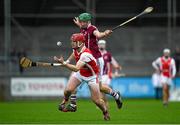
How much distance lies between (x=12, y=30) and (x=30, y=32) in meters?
1.11

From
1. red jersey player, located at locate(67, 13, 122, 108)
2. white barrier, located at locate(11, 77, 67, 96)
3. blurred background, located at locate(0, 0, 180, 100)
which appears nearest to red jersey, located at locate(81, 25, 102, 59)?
red jersey player, located at locate(67, 13, 122, 108)

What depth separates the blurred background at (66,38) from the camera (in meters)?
38.1

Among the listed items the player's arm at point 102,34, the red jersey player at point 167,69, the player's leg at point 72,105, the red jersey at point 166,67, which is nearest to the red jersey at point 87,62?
the player's arm at point 102,34

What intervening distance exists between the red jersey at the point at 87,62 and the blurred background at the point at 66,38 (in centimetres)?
1883

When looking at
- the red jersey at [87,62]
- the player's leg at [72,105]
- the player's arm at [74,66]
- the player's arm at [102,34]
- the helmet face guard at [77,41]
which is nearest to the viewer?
the player's arm at [74,66]

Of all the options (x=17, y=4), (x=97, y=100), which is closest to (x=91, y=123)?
(x=97, y=100)

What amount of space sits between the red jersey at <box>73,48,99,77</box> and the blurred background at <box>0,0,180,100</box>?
1883cm

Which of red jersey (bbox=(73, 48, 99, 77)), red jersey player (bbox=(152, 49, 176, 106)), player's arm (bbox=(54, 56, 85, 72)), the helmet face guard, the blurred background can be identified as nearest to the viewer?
player's arm (bbox=(54, 56, 85, 72))

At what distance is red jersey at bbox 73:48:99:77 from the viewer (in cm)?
1877

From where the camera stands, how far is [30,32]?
45500 mm

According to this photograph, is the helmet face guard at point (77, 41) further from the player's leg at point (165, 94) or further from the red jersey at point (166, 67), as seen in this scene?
the red jersey at point (166, 67)

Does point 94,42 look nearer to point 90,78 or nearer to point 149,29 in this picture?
point 90,78

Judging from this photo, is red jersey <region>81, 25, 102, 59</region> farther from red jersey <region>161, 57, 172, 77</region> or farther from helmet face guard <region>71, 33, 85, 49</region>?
red jersey <region>161, 57, 172, 77</region>

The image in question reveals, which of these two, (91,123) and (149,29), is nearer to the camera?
(91,123)
